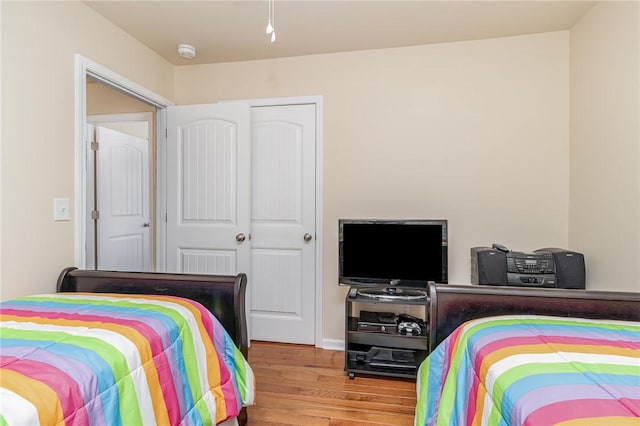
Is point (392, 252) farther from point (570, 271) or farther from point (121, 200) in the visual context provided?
point (121, 200)

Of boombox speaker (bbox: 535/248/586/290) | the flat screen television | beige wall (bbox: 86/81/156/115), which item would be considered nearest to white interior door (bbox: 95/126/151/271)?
beige wall (bbox: 86/81/156/115)

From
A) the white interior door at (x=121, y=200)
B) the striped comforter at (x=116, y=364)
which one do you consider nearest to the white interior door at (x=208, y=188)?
the white interior door at (x=121, y=200)

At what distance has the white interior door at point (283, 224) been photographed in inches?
113

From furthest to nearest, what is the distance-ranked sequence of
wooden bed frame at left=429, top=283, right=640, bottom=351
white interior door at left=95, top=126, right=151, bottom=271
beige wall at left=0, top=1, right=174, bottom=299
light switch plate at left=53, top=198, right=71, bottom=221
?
white interior door at left=95, top=126, right=151, bottom=271 < light switch plate at left=53, top=198, right=71, bottom=221 < beige wall at left=0, top=1, right=174, bottom=299 < wooden bed frame at left=429, top=283, right=640, bottom=351

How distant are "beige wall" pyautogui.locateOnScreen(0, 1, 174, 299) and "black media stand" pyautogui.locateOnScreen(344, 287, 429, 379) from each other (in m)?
1.83

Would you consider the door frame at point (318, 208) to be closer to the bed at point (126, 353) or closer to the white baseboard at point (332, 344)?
the white baseboard at point (332, 344)

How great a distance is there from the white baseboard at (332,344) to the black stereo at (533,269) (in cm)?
125

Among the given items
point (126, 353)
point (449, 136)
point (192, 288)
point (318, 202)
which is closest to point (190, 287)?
point (192, 288)

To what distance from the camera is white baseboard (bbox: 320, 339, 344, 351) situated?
2823 millimetres

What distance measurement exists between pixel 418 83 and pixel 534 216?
1315mm

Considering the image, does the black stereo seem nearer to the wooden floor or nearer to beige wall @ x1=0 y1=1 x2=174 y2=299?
the wooden floor

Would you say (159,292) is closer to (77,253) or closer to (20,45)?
(77,253)

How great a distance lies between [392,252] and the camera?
2.43 metres

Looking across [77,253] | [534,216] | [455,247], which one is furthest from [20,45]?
[534,216]
